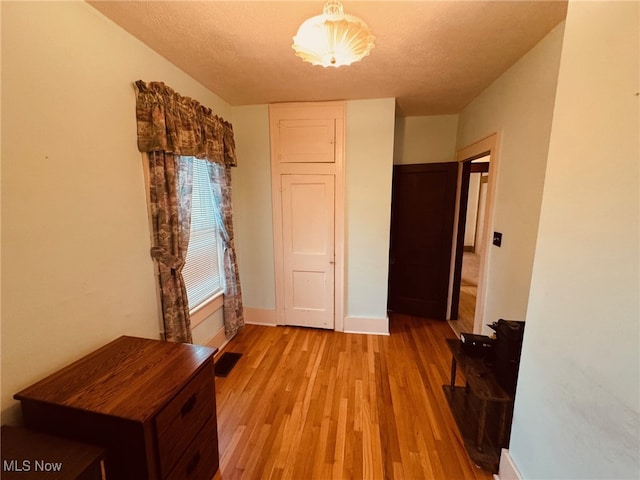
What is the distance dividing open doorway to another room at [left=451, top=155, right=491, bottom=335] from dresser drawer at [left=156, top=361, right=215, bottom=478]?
2.34m

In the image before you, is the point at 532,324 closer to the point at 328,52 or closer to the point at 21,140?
the point at 328,52

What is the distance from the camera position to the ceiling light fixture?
1085 millimetres

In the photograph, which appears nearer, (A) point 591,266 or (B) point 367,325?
(A) point 591,266

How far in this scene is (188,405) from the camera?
1.19m

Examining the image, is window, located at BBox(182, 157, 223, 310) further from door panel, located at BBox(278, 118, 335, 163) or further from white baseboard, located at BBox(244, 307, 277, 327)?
door panel, located at BBox(278, 118, 335, 163)

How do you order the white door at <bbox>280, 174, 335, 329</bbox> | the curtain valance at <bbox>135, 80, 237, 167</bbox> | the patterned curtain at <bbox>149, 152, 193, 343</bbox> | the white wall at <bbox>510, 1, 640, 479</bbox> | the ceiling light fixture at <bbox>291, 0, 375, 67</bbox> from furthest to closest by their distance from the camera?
1. the white door at <bbox>280, 174, 335, 329</bbox>
2. the patterned curtain at <bbox>149, 152, 193, 343</bbox>
3. the curtain valance at <bbox>135, 80, 237, 167</bbox>
4. the ceiling light fixture at <bbox>291, 0, 375, 67</bbox>
5. the white wall at <bbox>510, 1, 640, 479</bbox>

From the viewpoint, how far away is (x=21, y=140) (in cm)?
108

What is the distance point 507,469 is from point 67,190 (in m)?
2.64

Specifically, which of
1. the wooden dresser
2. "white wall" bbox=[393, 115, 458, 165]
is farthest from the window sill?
"white wall" bbox=[393, 115, 458, 165]

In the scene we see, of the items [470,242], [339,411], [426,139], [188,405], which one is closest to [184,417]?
[188,405]

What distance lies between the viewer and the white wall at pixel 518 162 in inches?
62.7

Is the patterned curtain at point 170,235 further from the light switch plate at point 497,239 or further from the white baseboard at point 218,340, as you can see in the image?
the light switch plate at point 497,239

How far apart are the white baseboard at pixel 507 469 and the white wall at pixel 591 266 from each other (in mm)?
146

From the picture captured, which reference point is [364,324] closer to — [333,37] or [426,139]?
[426,139]
